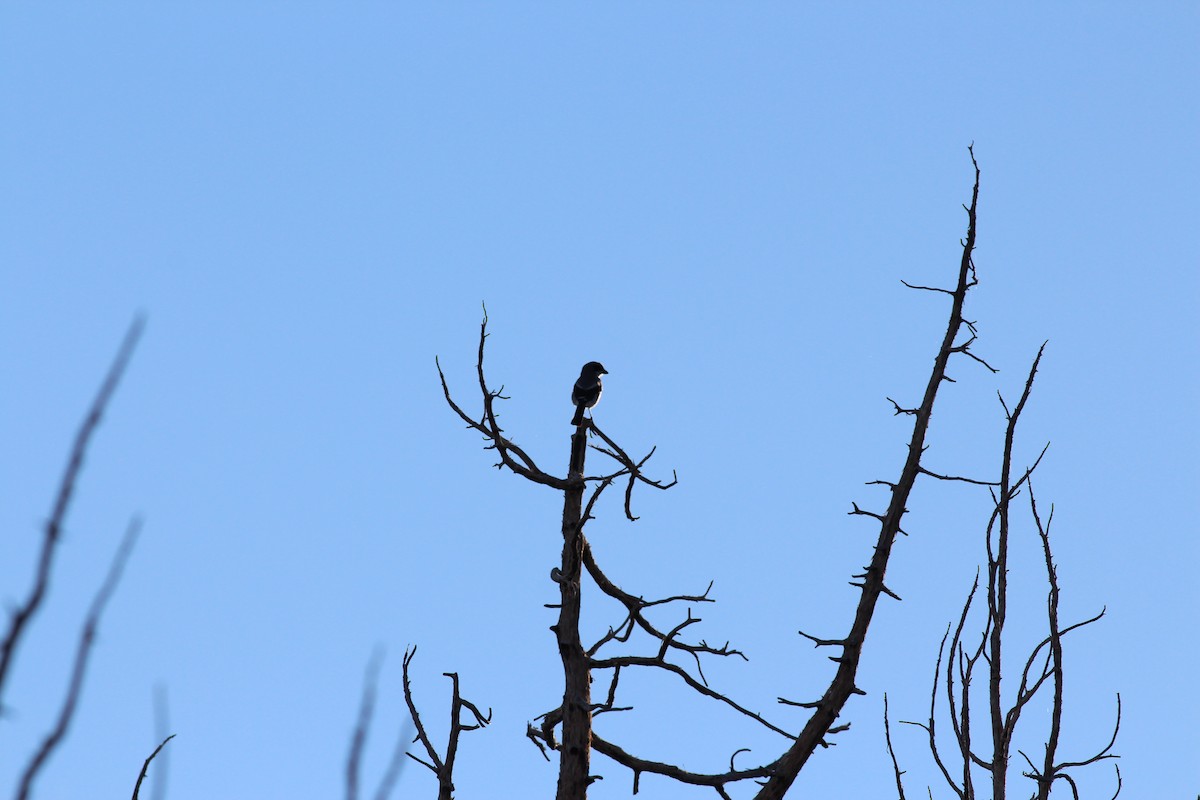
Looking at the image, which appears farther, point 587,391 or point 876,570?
point 587,391

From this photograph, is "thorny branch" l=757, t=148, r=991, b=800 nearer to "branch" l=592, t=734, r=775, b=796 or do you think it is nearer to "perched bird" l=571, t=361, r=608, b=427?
"branch" l=592, t=734, r=775, b=796

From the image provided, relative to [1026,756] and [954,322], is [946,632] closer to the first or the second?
[1026,756]

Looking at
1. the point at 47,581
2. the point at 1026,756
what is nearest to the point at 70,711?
the point at 47,581

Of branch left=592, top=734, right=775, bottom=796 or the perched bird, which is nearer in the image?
branch left=592, top=734, right=775, bottom=796

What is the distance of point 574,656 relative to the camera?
8938 mm

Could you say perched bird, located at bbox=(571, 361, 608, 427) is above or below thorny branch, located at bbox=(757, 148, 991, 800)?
above

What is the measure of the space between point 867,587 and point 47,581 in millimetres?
6585

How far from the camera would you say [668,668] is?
9078 mm

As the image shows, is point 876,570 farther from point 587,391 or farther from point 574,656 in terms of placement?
point 587,391

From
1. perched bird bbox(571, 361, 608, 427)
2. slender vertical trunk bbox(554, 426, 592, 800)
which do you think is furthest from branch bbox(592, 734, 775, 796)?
perched bird bbox(571, 361, 608, 427)

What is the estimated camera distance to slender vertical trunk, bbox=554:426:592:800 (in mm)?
8672

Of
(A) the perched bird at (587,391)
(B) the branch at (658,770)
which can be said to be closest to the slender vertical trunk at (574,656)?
(B) the branch at (658,770)

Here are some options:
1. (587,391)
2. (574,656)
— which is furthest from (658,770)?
(587,391)

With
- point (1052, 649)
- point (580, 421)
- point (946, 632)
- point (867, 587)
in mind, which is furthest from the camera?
point (580, 421)
